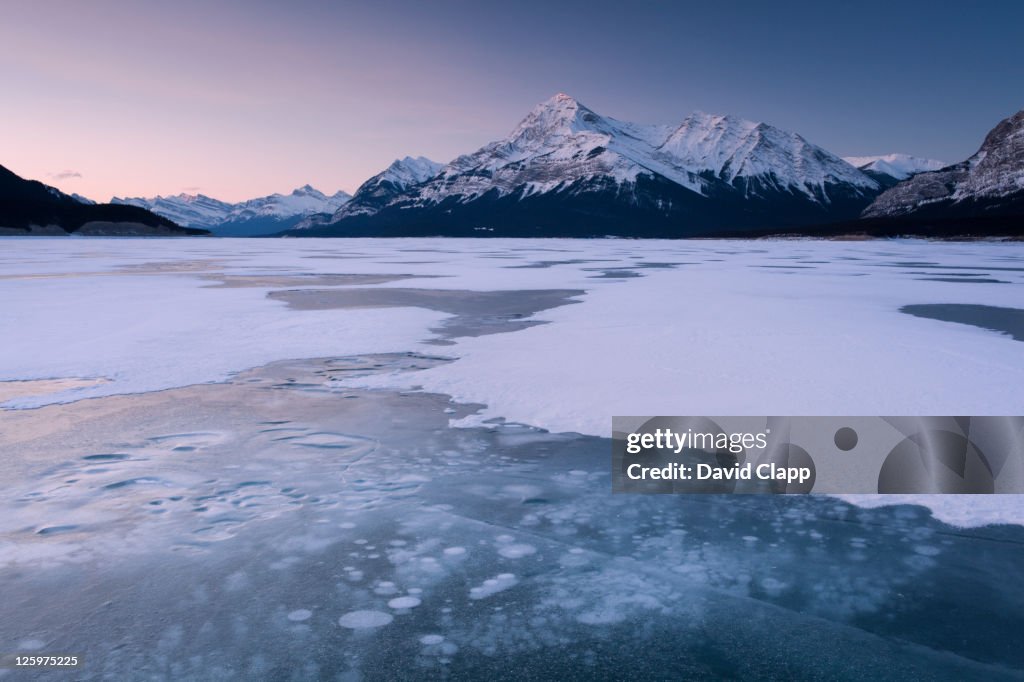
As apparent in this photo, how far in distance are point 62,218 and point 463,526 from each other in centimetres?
16843

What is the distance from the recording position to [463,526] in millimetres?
5742

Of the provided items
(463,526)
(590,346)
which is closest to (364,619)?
(463,526)

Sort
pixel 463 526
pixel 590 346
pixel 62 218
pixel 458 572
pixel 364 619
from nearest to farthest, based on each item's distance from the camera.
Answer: pixel 364 619 < pixel 458 572 < pixel 463 526 < pixel 590 346 < pixel 62 218

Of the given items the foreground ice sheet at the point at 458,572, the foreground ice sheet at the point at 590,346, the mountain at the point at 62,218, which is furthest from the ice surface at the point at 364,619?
the mountain at the point at 62,218

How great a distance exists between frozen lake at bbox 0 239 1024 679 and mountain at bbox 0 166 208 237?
150m

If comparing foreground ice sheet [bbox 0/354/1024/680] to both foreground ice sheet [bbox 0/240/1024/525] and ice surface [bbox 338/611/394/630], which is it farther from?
foreground ice sheet [bbox 0/240/1024/525]

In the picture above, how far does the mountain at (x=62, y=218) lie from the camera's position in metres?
135

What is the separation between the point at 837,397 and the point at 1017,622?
5093mm

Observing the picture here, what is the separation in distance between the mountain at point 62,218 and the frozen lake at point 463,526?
150222 mm

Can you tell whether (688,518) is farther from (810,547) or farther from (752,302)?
(752,302)

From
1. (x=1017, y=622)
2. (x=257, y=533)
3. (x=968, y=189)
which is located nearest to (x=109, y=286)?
(x=257, y=533)

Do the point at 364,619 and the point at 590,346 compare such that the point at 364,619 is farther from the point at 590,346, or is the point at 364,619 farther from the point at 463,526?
the point at 590,346

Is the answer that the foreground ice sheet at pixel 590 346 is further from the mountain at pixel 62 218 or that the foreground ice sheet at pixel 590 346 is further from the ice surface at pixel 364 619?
the mountain at pixel 62 218

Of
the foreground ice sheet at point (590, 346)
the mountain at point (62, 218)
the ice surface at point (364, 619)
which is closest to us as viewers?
the ice surface at point (364, 619)
